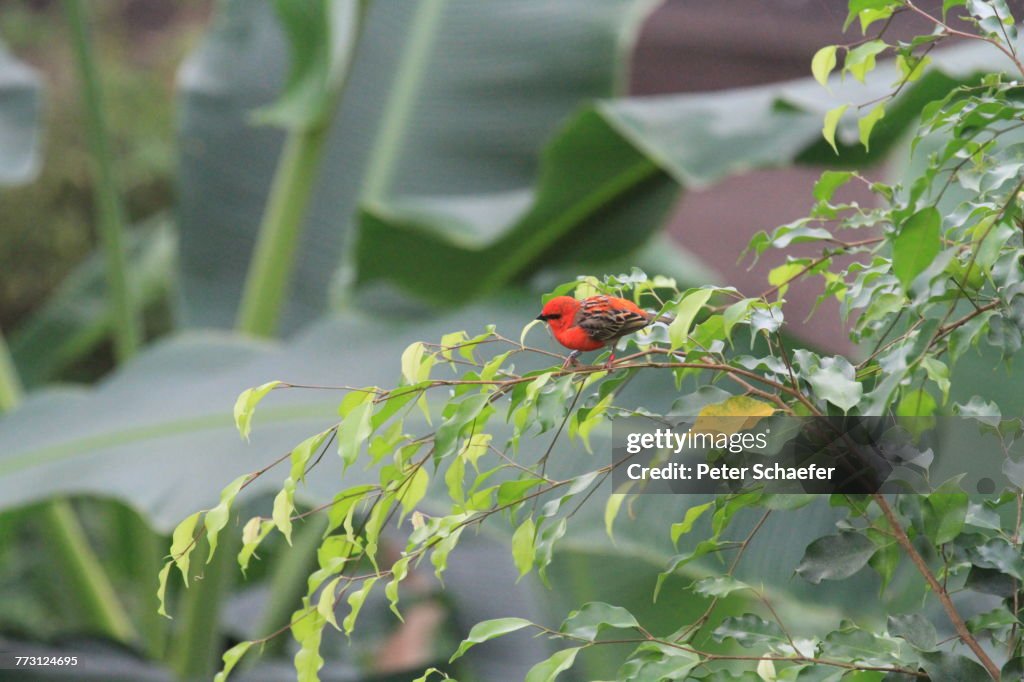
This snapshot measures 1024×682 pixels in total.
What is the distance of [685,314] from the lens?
44 cm

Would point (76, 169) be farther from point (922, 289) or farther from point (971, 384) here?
point (922, 289)

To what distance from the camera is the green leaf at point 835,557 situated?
0.49m

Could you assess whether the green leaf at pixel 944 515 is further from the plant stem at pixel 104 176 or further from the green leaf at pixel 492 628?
the plant stem at pixel 104 176

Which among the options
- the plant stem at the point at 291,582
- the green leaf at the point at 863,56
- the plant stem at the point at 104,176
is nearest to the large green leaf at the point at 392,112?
the plant stem at the point at 104,176

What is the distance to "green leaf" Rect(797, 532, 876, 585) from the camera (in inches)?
19.2

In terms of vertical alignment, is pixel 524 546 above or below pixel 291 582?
above

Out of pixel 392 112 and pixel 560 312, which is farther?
pixel 392 112


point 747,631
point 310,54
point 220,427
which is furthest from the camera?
point 310,54

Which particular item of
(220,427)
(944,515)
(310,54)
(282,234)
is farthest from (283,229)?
(944,515)

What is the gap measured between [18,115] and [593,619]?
1466mm

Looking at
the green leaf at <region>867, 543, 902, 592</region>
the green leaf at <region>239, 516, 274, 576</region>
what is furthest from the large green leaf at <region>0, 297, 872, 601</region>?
the green leaf at <region>239, 516, 274, 576</region>

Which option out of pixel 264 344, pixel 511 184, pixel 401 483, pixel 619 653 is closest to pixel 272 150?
pixel 511 184

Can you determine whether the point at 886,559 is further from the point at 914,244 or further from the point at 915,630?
the point at 914,244

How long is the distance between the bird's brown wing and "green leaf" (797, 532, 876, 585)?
0.15 meters
